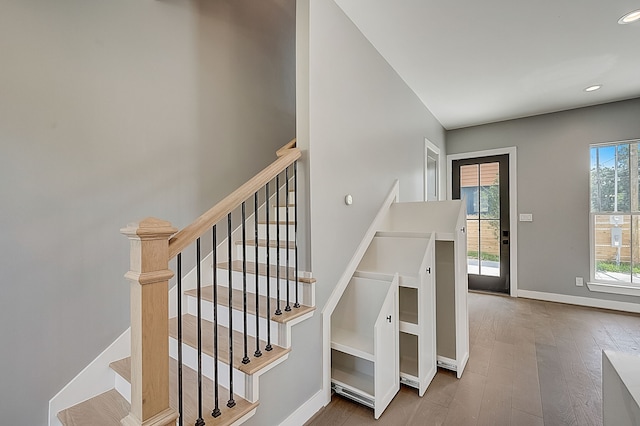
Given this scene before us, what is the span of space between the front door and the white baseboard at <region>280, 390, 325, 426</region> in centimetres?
379

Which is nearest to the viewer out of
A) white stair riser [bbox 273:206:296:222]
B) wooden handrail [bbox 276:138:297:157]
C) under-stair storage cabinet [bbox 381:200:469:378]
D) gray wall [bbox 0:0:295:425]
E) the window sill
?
gray wall [bbox 0:0:295:425]

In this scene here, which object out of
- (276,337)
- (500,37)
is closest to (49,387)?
(276,337)

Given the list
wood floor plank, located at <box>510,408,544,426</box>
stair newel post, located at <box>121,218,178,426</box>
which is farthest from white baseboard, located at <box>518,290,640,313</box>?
stair newel post, located at <box>121,218,178,426</box>

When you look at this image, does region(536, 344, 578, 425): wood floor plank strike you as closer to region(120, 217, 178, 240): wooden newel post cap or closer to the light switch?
the light switch

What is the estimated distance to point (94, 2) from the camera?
1703 millimetres

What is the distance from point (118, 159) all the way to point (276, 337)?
1414mm

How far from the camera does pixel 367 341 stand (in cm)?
202

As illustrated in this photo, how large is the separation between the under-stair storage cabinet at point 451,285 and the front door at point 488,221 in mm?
2416

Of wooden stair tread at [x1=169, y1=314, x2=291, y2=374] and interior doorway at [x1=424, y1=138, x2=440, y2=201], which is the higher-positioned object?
interior doorway at [x1=424, y1=138, x2=440, y2=201]

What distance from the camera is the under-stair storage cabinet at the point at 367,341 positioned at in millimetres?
1862

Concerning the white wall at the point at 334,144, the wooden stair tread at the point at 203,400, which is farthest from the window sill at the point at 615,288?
the wooden stair tread at the point at 203,400

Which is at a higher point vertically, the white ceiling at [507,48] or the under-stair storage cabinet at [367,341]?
the white ceiling at [507,48]

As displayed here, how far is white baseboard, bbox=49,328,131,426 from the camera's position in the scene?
5.03 ft

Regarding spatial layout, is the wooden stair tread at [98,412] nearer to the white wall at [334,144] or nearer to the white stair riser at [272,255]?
the white wall at [334,144]
